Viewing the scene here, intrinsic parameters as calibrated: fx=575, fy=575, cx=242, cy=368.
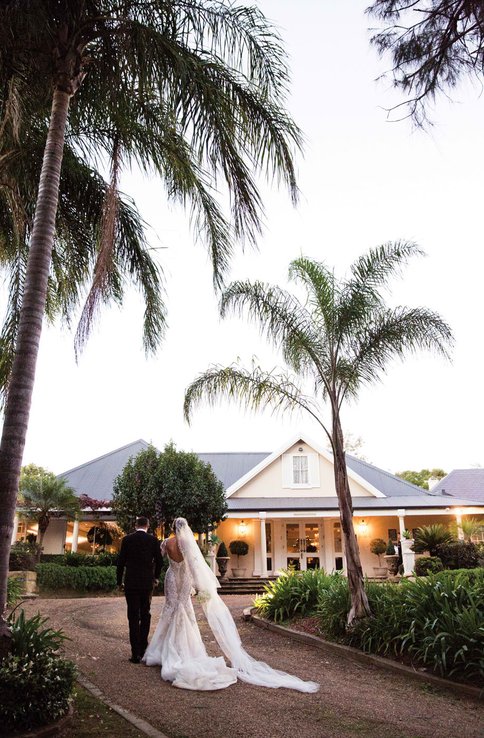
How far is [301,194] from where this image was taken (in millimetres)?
6770

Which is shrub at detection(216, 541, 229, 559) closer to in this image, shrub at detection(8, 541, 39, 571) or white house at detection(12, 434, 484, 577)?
white house at detection(12, 434, 484, 577)

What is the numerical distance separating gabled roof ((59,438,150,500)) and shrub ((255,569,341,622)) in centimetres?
1368

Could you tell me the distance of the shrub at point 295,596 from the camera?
35.9 ft

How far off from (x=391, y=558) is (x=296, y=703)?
17.1m

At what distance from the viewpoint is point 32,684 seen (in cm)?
421

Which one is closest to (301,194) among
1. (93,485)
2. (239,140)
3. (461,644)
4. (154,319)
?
(239,140)

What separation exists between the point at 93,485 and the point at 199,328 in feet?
52.8

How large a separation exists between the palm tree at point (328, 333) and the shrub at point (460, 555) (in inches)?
399

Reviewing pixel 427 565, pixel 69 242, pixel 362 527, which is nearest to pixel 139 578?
pixel 69 242

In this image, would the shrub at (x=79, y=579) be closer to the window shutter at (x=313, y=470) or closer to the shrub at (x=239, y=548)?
the shrub at (x=239, y=548)

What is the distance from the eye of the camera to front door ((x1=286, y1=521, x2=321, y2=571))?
24.2 m

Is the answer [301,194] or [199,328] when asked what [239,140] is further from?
[199,328]

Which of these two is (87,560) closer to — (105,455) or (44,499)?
(44,499)

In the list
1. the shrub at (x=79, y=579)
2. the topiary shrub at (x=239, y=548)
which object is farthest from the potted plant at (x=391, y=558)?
the shrub at (x=79, y=579)
